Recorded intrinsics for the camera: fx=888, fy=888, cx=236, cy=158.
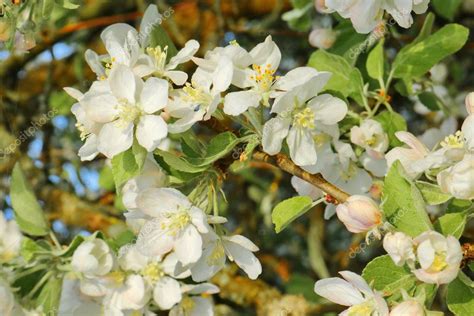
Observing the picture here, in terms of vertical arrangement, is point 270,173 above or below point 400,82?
below

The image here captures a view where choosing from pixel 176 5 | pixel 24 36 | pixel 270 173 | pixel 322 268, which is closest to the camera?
pixel 24 36

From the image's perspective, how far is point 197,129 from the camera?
264 cm

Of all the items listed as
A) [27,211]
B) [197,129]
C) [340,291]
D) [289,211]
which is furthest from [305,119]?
[197,129]

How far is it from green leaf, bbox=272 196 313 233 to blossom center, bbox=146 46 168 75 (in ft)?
0.77

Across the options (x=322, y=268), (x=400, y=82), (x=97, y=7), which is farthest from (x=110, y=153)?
(x=97, y=7)

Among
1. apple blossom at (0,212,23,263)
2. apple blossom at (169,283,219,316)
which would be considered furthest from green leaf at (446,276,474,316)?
apple blossom at (0,212,23,263)

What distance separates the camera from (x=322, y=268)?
232cm

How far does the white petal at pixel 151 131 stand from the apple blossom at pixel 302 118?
124mm

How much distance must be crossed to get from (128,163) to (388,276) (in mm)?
348

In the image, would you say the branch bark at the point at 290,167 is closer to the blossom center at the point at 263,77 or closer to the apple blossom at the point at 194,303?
the blossom center at the point at 263,77

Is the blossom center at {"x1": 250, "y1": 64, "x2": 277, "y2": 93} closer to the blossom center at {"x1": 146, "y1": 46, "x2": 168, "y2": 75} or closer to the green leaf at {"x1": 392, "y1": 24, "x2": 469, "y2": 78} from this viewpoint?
the blossom center at {"x1": 146, "y1": 46, "x2": 168, "y2": 75}

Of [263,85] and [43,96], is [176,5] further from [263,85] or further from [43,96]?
[263,85]

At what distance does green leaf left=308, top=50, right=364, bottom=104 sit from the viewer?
4.49 ft

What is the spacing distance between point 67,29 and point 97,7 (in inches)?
9.6
